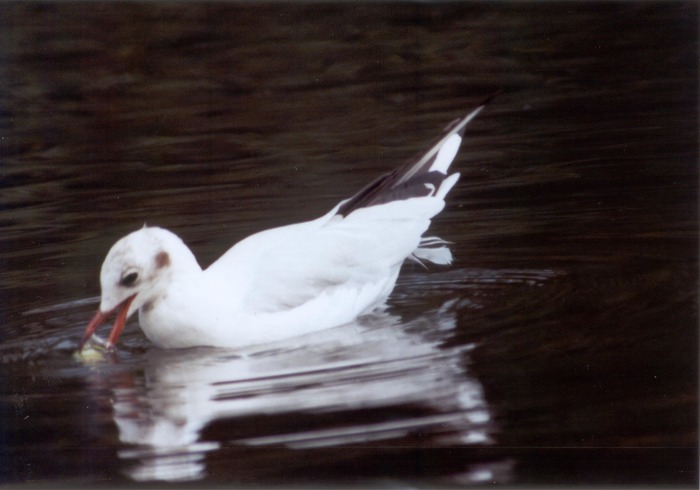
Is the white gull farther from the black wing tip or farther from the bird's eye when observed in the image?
the black wing tip

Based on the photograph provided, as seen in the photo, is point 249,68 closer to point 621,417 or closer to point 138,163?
point 138,163

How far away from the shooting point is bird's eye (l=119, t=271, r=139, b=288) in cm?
526

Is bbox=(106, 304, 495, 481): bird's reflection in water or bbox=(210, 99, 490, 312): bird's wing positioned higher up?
bbox=(210, 99, 490, 312): bird's wing

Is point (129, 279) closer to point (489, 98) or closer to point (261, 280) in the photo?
point (261, 280)

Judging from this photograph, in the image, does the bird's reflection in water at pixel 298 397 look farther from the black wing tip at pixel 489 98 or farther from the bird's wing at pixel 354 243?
the black wing tip at pixel 489 98

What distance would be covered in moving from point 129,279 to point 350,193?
3.83 feet

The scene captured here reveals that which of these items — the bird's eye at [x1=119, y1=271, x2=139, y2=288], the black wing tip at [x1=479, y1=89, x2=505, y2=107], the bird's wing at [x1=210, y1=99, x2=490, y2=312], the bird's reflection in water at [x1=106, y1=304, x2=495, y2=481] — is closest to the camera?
the bird's reflection in water at [x1=106, y1=304, x2=495, y2=481]

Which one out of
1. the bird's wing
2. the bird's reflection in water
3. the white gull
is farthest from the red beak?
the bird's wing

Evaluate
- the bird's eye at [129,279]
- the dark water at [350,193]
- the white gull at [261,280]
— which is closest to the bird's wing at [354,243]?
the white gull at [261,280]

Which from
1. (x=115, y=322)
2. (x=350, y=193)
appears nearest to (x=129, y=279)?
(x=115, y=322)

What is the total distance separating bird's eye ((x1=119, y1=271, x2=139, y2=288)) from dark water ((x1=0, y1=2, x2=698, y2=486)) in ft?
0.89

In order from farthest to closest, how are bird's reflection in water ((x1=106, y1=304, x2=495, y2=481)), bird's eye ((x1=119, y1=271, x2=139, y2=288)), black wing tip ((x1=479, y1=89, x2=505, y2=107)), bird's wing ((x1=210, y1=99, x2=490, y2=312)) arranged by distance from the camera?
black wing tip ((x1=479, y1=89, x2=505, y2=107))
bird's wing ((x1=210, y1=99, x2=490, y2=312))
bird's eye ((x1=119, y1=271, x2=139, y2=288))
bird's reflection in water ((x1=106, y1=304, x2=495, y2=481))

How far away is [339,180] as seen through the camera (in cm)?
616

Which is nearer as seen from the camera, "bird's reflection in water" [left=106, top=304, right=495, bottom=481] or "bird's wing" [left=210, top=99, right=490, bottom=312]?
"bird's reflection in water" [left=106, top=304, right=495, bottom=481]
